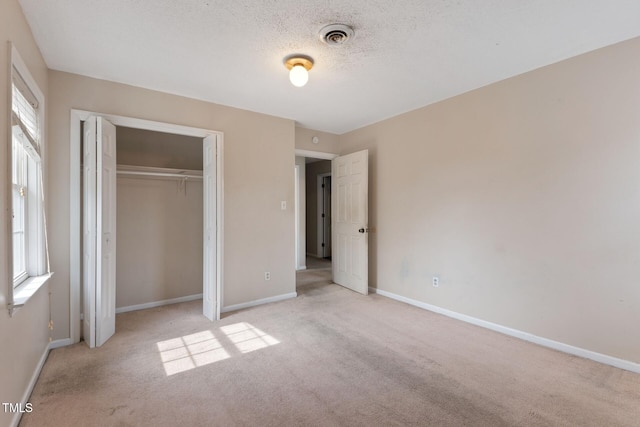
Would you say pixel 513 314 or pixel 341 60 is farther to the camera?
pixel 513 314

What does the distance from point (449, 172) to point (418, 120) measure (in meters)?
0.82

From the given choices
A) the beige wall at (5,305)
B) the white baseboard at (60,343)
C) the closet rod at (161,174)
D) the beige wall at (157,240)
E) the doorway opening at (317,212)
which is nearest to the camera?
the beige wall at (5,305)

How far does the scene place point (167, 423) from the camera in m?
1.70

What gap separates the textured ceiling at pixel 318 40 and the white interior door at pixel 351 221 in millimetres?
1405

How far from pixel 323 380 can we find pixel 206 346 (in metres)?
1.18

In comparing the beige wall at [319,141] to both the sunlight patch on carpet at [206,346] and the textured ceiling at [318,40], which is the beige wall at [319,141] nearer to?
the textured ceiling at [318,40]

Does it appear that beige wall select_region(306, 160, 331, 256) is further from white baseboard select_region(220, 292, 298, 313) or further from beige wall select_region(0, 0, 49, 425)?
beige wall select_region(0, 0, 49, 425)

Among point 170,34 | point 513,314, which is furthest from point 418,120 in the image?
point 170,34

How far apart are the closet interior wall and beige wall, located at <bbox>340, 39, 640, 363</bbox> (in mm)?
2936

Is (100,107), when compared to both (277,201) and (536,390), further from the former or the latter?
(536,390)

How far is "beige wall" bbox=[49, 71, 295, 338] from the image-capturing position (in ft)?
8.67

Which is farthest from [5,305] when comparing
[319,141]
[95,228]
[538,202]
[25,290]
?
[319,141]

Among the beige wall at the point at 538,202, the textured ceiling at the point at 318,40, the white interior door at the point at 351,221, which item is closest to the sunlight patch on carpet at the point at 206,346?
the white interior door at the point at 351,221

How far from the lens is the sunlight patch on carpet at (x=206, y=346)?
2.37m
